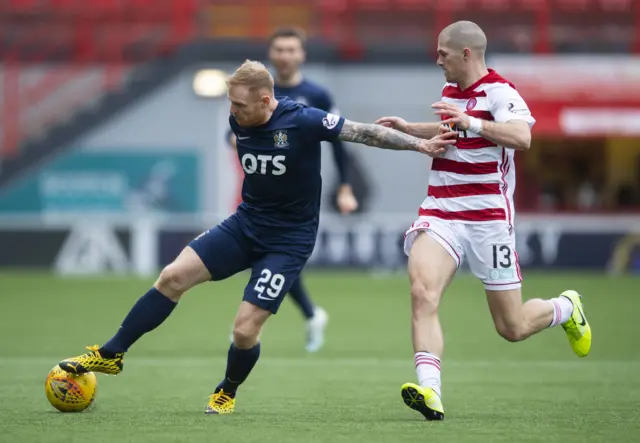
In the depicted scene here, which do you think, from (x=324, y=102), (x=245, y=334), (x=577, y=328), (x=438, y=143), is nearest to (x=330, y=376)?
(x=577, y=328)

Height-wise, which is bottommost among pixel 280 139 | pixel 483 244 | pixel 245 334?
pixel 245 334

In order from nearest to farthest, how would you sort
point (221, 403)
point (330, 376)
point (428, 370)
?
point (428, 370), point (221, 403), point (330, 376)

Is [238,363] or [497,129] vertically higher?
[497,129]

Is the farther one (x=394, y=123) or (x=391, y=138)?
(x=394, y=123)

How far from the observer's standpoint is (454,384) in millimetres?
8922

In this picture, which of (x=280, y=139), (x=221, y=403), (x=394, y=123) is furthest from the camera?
(x=394, y=123)

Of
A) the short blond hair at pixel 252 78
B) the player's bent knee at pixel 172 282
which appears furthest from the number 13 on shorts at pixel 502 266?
the player's bent knee at pixel 172 282

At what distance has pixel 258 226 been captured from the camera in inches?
292

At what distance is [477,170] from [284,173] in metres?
1.13

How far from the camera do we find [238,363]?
7.32m

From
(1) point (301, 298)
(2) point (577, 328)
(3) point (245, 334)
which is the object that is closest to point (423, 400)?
(3) point (245, 334)

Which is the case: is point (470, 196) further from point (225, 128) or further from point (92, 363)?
point (225, 128)

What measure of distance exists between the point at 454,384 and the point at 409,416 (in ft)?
5.94

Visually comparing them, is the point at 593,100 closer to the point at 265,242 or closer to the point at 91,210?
the point at 91,210
